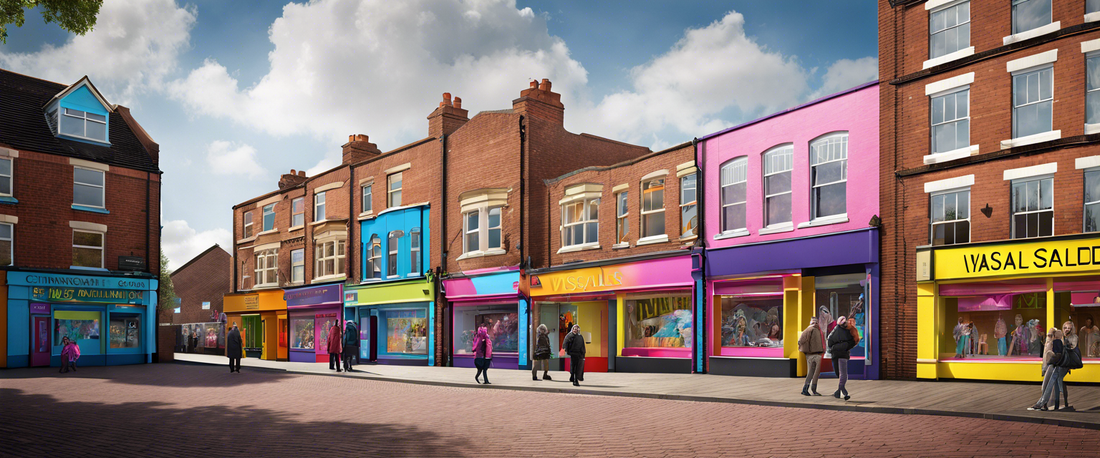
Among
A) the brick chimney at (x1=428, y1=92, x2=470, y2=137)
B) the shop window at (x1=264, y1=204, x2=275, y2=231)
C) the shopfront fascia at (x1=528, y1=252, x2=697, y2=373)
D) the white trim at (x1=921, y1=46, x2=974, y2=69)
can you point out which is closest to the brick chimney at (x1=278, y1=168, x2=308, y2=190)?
the shop window at (x1=264, y1=204, x2=275, y2=231)

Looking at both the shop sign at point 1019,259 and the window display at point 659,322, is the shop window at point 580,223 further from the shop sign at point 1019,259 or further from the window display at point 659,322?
the shop sign at point 1019,259

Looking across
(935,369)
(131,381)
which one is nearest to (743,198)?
(935,369)

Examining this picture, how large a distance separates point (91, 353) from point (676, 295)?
79.9 ft

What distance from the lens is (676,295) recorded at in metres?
22.4

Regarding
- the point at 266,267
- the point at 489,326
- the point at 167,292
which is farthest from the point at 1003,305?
the point at 167,292

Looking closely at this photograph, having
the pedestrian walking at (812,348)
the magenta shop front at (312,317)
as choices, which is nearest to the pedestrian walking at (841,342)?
the pedestrian walking at (812,348)

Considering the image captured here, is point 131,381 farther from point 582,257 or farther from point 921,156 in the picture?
point 921,156

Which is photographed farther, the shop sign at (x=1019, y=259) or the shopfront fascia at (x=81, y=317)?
the shopfront fascia at (x=81, y=317)

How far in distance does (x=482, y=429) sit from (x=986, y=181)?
12.2 meters

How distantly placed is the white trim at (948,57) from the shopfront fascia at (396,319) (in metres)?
18.8

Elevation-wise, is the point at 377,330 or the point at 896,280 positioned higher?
the point at 896,280

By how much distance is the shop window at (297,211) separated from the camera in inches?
1515

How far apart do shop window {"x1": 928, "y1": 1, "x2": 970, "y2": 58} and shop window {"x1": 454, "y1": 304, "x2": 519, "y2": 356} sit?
1559cm

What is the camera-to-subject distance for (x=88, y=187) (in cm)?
3209
